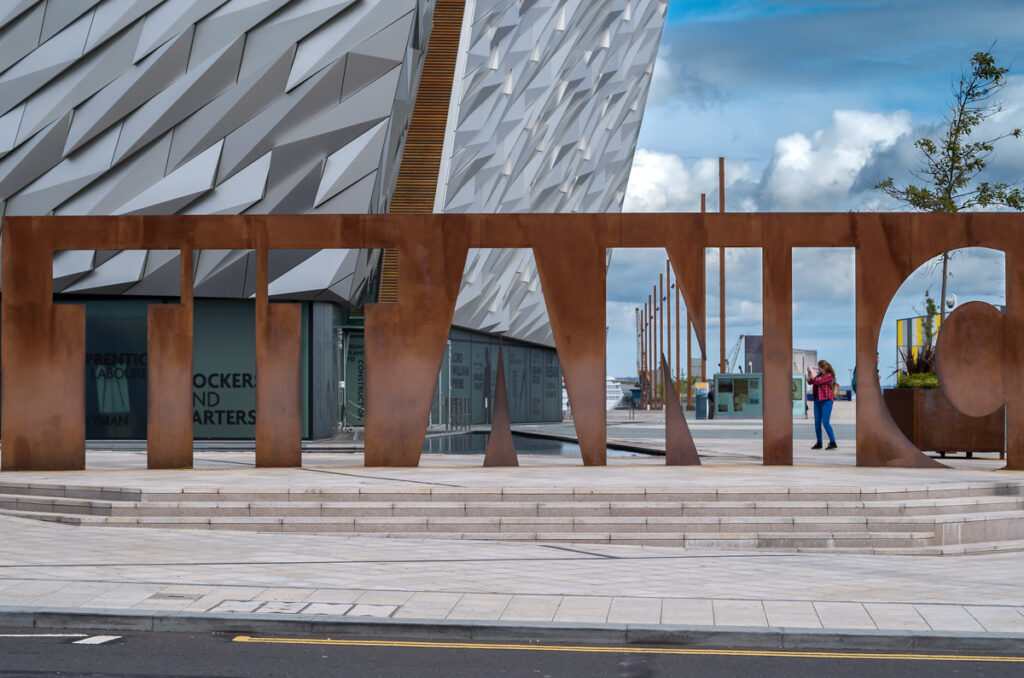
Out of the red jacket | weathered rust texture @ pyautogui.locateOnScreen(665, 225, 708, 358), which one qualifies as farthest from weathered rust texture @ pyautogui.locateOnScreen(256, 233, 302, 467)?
the red jacket

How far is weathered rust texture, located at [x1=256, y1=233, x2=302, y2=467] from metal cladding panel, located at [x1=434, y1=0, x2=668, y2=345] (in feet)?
49.8

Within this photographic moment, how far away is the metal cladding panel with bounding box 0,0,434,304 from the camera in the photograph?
24.8m

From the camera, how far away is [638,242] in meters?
16.8

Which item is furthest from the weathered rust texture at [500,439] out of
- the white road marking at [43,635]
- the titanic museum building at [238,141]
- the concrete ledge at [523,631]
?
the white road marking at [43,635]

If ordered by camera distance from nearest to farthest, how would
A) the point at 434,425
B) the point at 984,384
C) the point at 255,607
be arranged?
the point at 255,607 → the point at 984,384 → the point at 434,425

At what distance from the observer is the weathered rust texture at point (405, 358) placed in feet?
54.7

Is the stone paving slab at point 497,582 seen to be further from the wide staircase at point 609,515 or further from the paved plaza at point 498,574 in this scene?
the wide staircase at point 609,515

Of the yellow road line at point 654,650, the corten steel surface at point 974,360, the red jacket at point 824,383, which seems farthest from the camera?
the red jacket at point 824,383

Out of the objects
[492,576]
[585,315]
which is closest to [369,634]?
[492,576]

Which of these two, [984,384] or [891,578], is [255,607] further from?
[984,384]

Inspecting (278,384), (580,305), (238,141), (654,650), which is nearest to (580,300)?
(580,305)

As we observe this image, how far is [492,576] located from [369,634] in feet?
6.95

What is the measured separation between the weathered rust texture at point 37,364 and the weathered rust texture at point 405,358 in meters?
4.04

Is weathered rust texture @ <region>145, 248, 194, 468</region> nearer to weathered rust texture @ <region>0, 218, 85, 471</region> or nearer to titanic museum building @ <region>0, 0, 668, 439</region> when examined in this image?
weathered rust texture @ <region>0, 218, 85, 471</region>
